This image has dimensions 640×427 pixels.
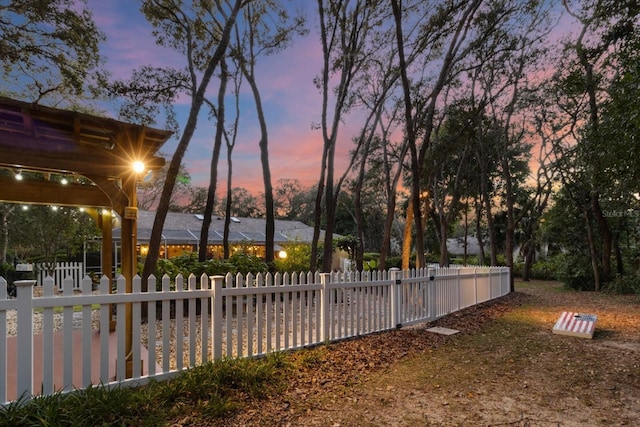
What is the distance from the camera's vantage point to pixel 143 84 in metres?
11.8

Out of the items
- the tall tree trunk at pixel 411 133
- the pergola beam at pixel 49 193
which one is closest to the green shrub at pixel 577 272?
the tall tree trunk at pixel 411 133

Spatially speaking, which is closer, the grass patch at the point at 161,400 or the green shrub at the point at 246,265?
the grass patch at the point at 161,400

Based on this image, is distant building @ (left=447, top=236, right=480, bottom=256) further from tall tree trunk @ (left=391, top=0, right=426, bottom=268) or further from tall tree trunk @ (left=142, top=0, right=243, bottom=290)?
tall tree trunk @ (left=142, top=0, right=243, bottom=290)

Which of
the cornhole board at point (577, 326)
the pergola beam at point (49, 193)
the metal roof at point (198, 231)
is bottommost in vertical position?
the cornhole board at point (577, 326)

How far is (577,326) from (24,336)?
7.54 m

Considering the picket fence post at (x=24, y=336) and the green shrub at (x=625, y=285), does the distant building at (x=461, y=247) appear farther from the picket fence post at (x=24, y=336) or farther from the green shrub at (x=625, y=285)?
the picket fence post at (x=24, y=336)

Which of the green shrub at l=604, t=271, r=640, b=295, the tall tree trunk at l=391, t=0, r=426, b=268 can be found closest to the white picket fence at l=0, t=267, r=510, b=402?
the tall tree trunk at l=391, t=0, r=426, b=268

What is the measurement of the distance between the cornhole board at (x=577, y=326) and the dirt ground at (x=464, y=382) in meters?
0.15

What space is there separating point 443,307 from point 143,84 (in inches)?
442

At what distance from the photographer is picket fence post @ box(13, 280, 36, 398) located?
2789mm

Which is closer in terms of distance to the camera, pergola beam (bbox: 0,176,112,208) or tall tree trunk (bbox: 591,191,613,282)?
pergola beam (bbox: 0,176,112,208)

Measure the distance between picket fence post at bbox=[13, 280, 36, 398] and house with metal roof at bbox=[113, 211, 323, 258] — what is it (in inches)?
584

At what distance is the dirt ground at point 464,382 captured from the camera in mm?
3037

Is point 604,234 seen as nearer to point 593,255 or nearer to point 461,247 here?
point 593,255
